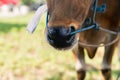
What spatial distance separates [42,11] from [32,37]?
502 centimetres

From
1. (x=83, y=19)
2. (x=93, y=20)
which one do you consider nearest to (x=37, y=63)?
(x=93, y=20)

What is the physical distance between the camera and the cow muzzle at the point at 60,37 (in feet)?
9.45

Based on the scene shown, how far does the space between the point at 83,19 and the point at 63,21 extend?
0.88 ft

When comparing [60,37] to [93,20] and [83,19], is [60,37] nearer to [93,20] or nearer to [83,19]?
[83,19]

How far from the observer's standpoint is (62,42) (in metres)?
2.94

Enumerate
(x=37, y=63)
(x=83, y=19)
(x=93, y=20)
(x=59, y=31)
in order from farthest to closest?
(x=37, y=63) → (x=93, y=20) → (x=83, y=19) → (x=59, y=31)

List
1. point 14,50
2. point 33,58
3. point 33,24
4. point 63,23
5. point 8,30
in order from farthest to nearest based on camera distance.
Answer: point 8,30
point 14,50
point 33,58
point 33,24
point 63,23

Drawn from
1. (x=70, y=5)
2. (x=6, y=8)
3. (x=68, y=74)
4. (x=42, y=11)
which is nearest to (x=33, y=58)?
(x=68, y=74)

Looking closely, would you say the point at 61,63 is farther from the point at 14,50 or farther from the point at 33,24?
the point at 33,24

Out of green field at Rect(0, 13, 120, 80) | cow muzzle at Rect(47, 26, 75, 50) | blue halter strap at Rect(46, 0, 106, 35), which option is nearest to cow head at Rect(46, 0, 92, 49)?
cow muzzle at Rect(47, 26, 75, 50)

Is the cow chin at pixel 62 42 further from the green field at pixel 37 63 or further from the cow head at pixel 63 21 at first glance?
the green field at pixel 37 63

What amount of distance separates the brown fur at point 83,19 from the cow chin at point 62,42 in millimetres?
102

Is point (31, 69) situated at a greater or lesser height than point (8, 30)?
greater

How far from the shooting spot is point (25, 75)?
584 cm
